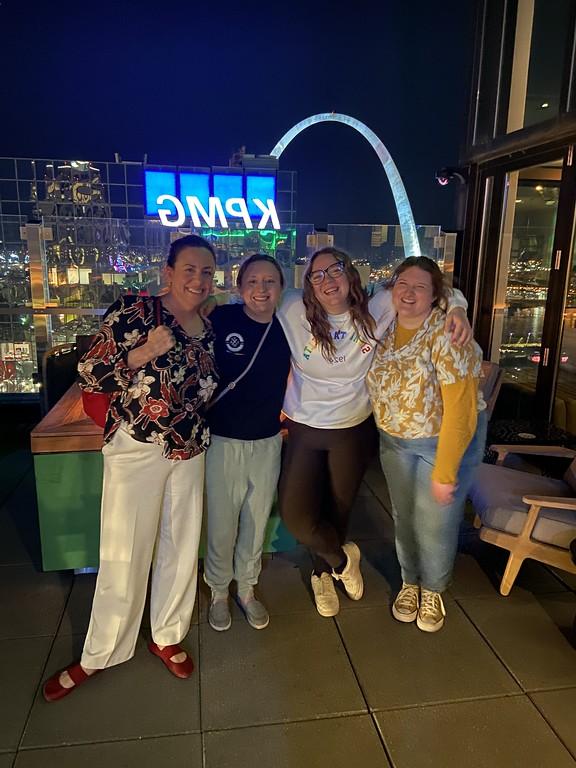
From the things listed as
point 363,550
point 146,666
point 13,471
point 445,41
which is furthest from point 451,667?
point 445,41

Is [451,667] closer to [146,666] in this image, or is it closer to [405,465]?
[405,465]

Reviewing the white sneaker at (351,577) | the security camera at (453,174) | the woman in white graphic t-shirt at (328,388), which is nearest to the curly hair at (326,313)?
the woman in white graphic t-shirt at (328,388)

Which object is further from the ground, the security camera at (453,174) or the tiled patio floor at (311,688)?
the security camera at (453,174)

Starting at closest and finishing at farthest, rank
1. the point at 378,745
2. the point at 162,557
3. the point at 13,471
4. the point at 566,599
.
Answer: the point at 378,745 → the point at 162,557 → the point at 566,599 → the point at 13,471

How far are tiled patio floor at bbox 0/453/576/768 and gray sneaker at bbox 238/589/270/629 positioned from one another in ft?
0.11

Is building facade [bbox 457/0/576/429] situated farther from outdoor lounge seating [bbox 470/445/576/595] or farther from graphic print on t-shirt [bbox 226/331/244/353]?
graphic print on t-shirt [bbox 226/331/244/353]

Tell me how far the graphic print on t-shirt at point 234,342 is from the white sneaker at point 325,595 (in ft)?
3.65

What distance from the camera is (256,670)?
1967mm

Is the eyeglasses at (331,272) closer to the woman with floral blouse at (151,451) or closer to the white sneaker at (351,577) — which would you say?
the woman with floral blouse at (151,451)

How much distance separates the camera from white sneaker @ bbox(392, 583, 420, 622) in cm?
224

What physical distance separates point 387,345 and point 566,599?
4.83ft

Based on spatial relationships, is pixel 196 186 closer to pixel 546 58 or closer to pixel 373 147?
pixel 546 58

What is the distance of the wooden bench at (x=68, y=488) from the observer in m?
2.32

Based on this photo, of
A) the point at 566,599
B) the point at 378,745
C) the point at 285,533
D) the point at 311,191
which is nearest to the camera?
the point at 378,745
